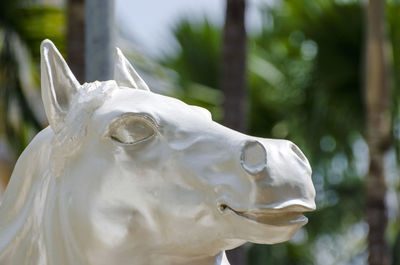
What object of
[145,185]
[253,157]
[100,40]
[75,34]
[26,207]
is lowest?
[75,34]

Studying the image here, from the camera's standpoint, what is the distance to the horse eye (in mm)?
2400

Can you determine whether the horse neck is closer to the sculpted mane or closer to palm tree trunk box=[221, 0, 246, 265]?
the sculpted mane

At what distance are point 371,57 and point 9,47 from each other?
437 centimetres

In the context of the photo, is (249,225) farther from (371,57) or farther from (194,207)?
(371,57)

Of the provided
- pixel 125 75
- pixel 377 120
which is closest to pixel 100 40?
pixel 125 75

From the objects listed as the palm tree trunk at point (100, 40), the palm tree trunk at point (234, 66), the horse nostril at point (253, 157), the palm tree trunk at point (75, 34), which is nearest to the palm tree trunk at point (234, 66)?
the palm tree trunk at point (234, 66)

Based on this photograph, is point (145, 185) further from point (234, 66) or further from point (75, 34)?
point (234, 66)

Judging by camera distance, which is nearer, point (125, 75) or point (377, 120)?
point (125, 75)

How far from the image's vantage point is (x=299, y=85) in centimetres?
1484

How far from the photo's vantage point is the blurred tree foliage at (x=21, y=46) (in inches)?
480

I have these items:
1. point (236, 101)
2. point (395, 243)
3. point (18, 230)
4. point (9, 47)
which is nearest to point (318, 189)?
point (395, 243)

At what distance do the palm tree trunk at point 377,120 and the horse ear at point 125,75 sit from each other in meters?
7.53

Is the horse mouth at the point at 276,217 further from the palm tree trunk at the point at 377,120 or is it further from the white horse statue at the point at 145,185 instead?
the palm tree trunk at the point at 377,120

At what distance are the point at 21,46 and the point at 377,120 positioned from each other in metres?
4.50
